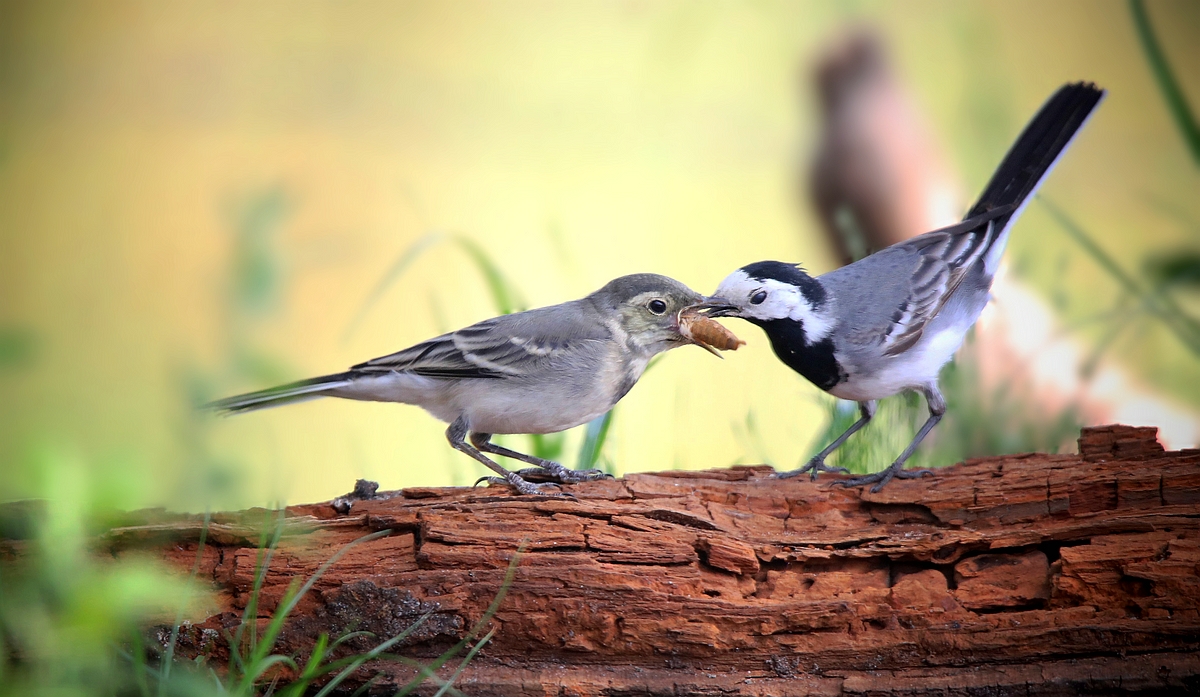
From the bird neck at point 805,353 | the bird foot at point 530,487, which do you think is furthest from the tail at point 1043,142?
the bird foot at point 530,487

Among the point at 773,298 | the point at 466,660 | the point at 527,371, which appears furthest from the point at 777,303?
the point at 466,660

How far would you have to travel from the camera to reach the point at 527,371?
12.7 feet

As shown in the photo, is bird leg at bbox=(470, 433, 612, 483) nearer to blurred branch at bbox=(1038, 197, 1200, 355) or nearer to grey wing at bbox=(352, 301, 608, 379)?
grey wing at bbox=(352, 301, 608, 379)

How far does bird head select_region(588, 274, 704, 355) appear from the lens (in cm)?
401

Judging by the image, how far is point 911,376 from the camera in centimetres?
389

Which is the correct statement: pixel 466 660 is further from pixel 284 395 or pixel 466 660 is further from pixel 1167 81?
pixel 1167 81

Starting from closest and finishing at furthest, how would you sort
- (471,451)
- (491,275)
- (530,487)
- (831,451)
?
(530,487)
(471,451)
(831,451)
(491,275)

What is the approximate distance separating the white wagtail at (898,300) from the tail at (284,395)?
152 centimetres

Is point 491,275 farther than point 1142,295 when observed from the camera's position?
Result: No

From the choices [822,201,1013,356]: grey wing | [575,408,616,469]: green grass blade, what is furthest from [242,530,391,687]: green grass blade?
[822,201,1013,356]: grey wing

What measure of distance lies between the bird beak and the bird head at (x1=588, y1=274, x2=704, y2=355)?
Result: 0.03 metres

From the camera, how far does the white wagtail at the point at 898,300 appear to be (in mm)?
3877

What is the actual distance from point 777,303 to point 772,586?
1200 millimetres

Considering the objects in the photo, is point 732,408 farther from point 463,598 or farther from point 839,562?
point 463,598
